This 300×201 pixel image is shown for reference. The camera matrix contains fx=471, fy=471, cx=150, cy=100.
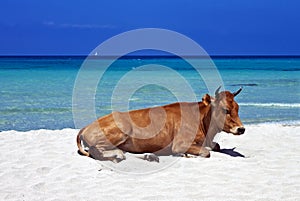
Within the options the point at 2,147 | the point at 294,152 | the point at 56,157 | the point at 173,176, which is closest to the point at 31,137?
the point at 2,147

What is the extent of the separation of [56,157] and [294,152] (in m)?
4.18

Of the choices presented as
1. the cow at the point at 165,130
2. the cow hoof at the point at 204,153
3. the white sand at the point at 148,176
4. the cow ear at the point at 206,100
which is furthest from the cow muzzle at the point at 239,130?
the cow ear at the point at 206,100

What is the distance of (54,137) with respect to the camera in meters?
10.1

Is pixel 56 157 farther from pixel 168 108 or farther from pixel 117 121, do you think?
pixel 168 108

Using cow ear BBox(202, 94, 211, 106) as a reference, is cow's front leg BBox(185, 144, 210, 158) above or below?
below

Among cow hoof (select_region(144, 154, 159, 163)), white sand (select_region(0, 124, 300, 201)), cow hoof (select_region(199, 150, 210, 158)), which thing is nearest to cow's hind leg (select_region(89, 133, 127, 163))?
white sand (select_region(0, 124, 300, 201))

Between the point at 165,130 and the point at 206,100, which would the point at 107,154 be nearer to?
the point at 165,130

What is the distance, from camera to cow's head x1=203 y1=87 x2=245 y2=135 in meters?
7.70

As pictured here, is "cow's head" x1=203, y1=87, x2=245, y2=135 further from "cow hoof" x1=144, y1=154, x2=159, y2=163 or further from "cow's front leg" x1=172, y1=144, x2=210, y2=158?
"cow hoof" x1=144, y1=154, x2=159, y2=163

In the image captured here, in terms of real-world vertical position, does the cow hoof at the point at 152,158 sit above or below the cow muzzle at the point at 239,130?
below

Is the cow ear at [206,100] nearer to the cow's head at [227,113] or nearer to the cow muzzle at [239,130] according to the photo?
the cow's head at [227,113]

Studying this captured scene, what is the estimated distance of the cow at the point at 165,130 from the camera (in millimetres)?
7820

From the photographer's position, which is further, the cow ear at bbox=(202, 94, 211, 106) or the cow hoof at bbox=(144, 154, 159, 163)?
the cow ear at bbox=(202, 94, 211, 106)

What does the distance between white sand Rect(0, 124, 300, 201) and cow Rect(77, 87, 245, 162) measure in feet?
0.93
